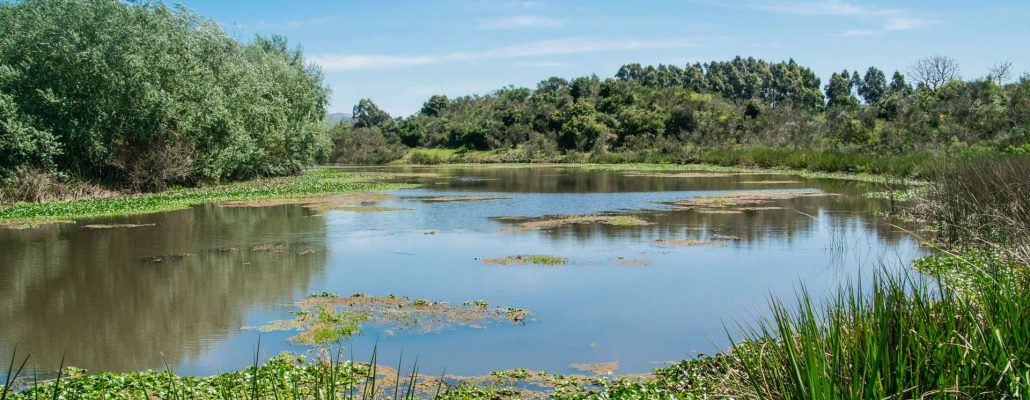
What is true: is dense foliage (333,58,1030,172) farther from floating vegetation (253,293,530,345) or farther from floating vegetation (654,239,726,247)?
floating vegetation (253,293,530,345)

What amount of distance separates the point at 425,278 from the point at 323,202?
53.3ft

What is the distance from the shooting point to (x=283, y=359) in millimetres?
8352

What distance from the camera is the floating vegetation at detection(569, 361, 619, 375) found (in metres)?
8.23

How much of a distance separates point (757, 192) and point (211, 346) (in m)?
26.4

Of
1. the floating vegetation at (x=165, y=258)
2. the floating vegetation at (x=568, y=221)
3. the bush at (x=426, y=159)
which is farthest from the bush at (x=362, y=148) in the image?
the floating vegetation at (x=165, y=258)

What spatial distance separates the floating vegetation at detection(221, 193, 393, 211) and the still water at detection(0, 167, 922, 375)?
2448 mm

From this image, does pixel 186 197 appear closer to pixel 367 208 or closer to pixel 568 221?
pixel 367 208

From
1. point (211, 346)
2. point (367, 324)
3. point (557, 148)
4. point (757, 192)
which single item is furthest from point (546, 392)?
point (557, 148)

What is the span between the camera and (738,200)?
1115 inches

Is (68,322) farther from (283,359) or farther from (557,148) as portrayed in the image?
(557,148)

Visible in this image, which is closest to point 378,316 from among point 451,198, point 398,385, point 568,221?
point 398,385

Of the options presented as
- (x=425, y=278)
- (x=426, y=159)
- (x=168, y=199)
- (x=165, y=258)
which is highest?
(x=426, y=159)

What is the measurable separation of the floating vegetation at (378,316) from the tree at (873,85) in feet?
334

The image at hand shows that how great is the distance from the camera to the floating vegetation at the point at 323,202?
27844 millimetres
